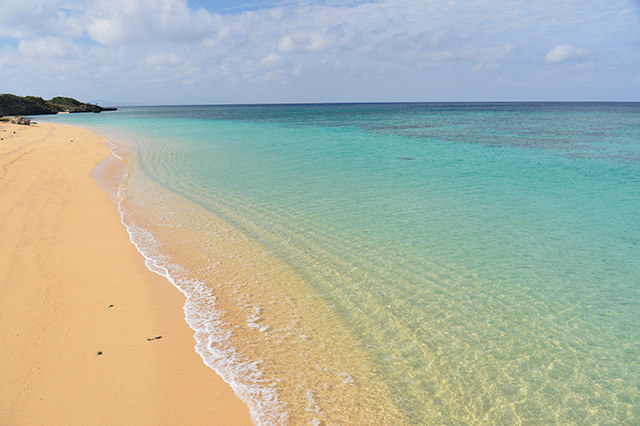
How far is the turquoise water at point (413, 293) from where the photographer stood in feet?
15.5

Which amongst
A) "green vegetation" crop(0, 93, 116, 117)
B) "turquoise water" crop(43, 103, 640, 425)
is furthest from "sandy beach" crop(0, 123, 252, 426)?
"green vegetation" crop(0, 93, 116, 117)

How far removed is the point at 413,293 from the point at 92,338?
5228 mm

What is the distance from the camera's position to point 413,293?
7.11 m

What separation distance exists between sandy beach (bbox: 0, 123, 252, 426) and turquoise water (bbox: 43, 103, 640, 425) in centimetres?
43

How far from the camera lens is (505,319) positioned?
20.7 ft

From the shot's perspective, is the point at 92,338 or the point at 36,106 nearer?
the point at 92,338

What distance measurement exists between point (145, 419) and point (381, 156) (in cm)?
2200

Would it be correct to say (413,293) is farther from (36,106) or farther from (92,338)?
(36,106)

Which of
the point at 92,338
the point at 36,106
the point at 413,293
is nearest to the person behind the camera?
the point at 92,338

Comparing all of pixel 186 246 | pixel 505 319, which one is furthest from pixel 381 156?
pixel 505 319

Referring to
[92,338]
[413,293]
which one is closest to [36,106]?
[92,338]

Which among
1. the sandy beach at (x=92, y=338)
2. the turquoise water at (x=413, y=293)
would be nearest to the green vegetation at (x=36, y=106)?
the sandy beach at (x=92, y=338)

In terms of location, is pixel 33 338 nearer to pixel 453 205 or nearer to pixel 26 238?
pixel 26 238

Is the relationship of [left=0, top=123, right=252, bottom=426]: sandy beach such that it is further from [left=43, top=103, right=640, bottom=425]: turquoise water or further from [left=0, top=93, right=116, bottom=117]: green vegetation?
[left=0, top=93, right=116, bottom=117]: green vegetation
